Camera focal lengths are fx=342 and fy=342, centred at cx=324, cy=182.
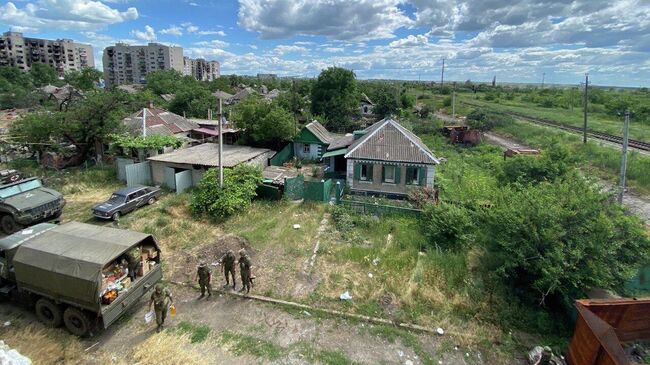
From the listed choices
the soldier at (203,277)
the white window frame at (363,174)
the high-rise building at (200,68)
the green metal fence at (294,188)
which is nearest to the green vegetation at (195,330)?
the soldier at (203,277)

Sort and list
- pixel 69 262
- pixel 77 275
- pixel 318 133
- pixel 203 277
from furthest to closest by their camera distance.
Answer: pixel 318 133 → pixel 203 277 → pixel 69 262 → pixel 77 275

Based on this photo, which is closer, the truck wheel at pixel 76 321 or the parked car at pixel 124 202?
the truck wheel at pixel 76 321

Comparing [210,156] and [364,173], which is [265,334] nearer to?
[364,173]

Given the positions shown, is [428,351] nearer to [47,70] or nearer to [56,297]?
[56,297]

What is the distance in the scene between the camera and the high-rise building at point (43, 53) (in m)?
102

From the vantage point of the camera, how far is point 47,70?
295 feet

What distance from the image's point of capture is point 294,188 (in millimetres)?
18141

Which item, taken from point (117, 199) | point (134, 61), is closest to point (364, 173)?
point (117, 199)

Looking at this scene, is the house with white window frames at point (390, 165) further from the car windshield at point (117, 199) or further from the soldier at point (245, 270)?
the car windshield at point (117, 199)

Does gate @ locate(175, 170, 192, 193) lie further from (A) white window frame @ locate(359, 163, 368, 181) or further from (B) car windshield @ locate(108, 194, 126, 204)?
(A) white window frame @ locate(359, 163, 368, 181)

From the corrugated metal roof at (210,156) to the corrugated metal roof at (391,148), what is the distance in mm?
7237

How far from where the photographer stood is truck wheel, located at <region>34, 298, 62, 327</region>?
856 centimetres

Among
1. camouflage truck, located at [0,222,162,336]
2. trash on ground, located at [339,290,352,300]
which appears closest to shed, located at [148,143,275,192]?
camouflage truck, located at [0,222,162,336]

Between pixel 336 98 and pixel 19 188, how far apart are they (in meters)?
33.2
